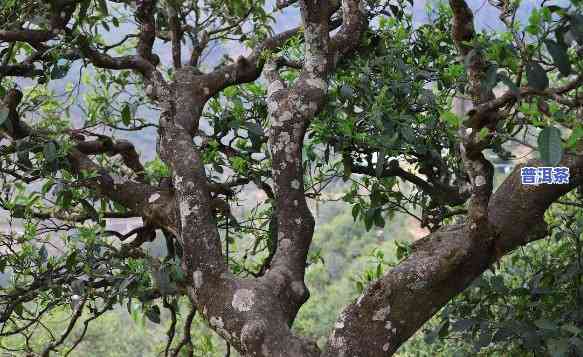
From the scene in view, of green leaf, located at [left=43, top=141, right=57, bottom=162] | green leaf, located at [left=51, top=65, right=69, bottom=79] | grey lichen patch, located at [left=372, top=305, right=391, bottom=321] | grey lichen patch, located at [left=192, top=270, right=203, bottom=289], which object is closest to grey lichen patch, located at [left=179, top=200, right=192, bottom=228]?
grey lichen patch, located at [left=192, top=270, right=203, bottom=289]

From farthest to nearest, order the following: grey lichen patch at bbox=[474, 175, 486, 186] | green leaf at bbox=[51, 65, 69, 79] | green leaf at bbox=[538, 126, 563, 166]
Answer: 1. green leaf at bbox=[51, 65, 69, 79]
2. grey lichen patch at bbox=[474, 175, 486, 186]
3. green leaf at bbox=[538, 126, 563, 166]

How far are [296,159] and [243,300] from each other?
415 mm

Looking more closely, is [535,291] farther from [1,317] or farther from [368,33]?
[1,317]

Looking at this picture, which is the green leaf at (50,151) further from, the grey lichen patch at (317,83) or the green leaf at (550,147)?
the green leaf at (550,147)

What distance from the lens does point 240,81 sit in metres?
2.28

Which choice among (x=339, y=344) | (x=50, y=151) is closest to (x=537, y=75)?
(x=339, y=344)

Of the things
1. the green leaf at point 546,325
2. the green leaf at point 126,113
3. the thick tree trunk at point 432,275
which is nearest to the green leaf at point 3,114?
the green leaf at point 126,113

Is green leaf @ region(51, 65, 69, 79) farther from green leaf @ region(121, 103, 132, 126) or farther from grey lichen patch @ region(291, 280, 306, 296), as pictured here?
grey lichen patch @ region(291, 280, 306, 296)

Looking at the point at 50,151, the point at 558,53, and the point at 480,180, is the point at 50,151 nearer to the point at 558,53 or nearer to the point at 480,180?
the point at 480,180

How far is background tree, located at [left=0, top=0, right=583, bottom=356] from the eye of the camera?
4.64 feet

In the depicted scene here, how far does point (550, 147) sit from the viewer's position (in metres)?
0.93

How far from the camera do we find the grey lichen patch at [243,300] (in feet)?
4.93

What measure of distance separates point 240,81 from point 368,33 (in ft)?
1.54

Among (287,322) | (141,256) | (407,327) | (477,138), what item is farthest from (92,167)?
(477,138)
